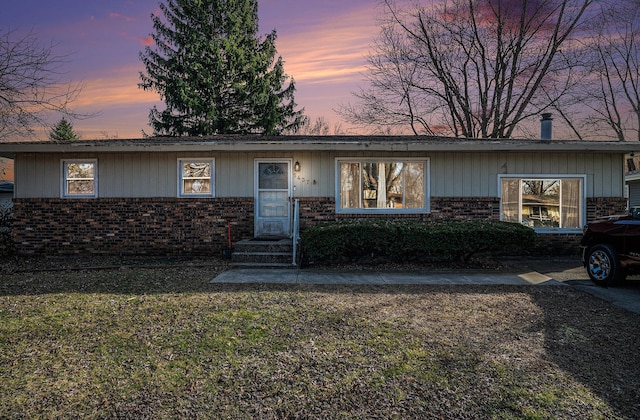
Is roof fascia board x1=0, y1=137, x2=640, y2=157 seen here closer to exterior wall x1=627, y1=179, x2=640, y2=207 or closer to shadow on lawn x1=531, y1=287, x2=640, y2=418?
shadow on lawn x1=531, y1=287, x2=640, y2=418

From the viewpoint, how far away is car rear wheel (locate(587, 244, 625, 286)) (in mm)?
6145

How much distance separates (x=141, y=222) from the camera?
9609 millimetres

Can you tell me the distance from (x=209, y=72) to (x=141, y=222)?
528 inches

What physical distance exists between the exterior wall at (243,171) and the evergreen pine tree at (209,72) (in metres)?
10.8

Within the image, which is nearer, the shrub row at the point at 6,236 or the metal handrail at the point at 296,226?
the metal handrail at the point at 296,226

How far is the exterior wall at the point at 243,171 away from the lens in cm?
959

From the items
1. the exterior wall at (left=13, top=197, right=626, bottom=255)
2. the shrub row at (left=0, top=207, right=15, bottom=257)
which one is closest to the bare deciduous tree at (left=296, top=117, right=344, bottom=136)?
the exterior wall at (left=13, top=197, right=626, bottom=255)

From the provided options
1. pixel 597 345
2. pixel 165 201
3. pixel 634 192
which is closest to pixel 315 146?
pixel 165 201

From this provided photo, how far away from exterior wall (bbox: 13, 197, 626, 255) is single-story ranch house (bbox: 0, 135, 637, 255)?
26mm

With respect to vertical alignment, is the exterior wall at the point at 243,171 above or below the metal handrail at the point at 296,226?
above

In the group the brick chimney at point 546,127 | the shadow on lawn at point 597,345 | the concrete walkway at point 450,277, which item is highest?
the brick chimney at point 546,127

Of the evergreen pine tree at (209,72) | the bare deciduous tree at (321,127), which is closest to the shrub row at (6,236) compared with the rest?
the evergreen pine tree at (209,72)

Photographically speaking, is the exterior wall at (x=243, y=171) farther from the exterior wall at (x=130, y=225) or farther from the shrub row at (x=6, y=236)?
the shrub row at (x=6, y=236)

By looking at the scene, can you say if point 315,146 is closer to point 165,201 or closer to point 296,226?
point 296,226
